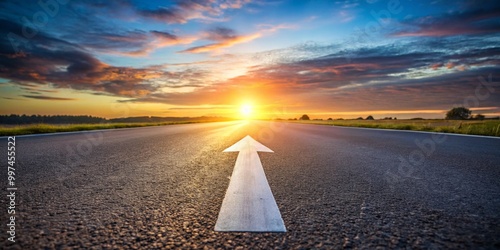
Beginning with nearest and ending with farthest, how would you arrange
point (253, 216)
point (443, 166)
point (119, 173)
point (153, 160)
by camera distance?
1. point (253, 216)
2. point (119, 173)
3. point (443, 166)
4. point (153, 160)

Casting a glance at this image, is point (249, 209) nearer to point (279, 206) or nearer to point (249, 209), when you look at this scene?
point (249, 209)

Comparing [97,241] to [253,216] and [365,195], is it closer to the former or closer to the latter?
[253,216]

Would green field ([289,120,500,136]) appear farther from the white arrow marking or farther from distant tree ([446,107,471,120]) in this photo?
Result: distant tree ([446,107,471,120])

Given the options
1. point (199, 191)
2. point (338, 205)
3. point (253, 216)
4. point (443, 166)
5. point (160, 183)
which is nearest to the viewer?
point (253, 216)

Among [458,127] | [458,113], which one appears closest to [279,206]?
[458,127]

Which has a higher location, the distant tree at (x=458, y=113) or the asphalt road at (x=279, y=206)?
the distant tree at (x=458, y=113)

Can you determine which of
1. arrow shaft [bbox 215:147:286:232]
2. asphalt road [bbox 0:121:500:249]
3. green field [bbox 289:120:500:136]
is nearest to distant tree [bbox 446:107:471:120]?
→ green field [bbox 289:120:500:136]

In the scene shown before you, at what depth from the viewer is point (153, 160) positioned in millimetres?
4496

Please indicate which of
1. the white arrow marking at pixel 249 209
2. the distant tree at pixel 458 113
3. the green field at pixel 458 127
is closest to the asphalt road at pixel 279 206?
the white arrow marking at pixel 249 209

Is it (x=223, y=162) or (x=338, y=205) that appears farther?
(x=223, y=162)

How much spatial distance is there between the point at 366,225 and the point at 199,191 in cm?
145

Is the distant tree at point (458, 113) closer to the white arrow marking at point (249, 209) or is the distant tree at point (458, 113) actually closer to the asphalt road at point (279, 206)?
the asphalt road at point (279, 206)

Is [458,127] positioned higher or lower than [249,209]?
higher

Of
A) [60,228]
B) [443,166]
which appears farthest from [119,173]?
[443,166]
